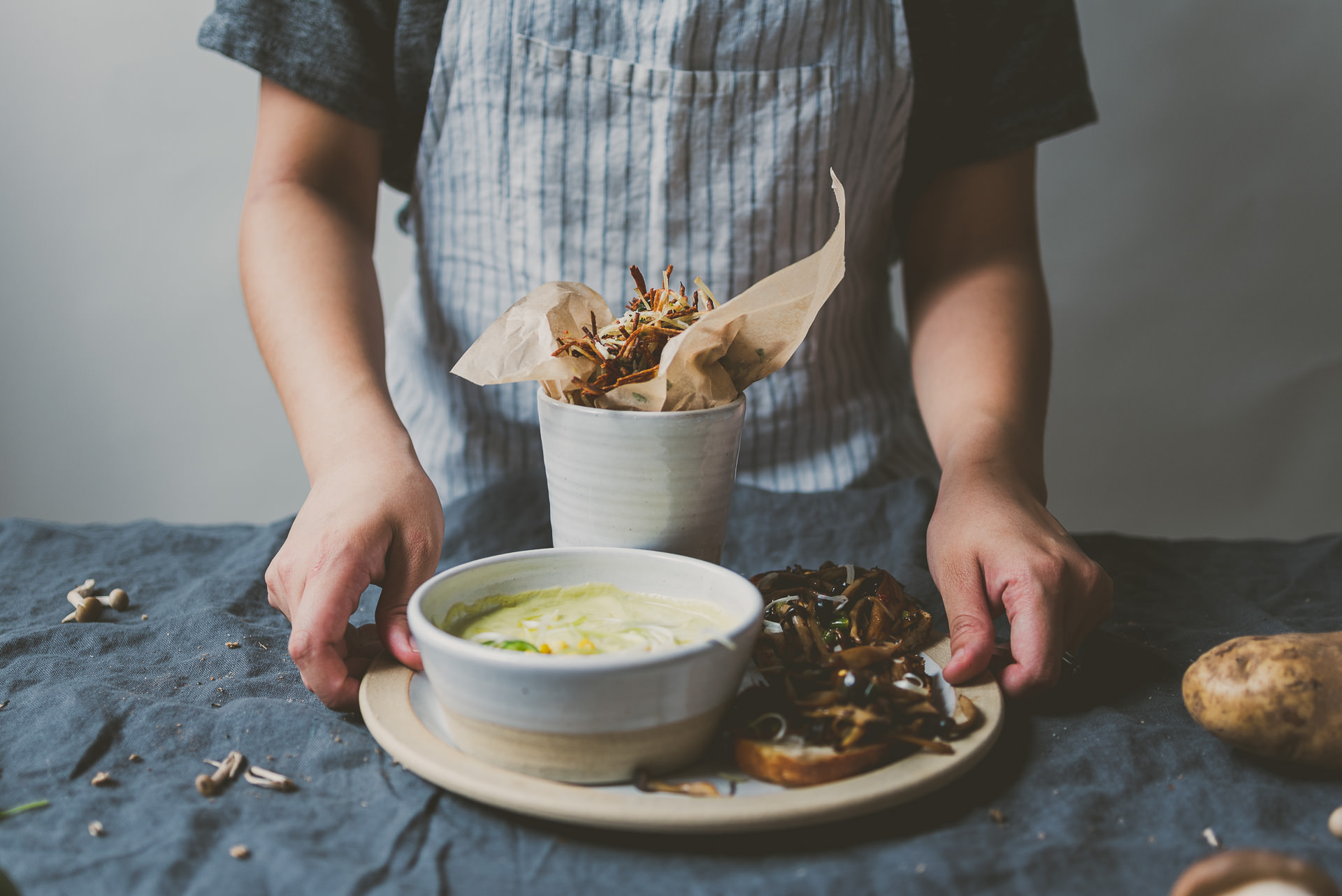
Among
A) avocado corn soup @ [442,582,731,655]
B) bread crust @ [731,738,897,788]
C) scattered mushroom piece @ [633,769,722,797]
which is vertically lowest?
scattered mushroom piece @ [633,769,722,797]

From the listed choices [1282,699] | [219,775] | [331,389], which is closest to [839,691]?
[1282,699]

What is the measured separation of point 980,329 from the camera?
1.21 meters

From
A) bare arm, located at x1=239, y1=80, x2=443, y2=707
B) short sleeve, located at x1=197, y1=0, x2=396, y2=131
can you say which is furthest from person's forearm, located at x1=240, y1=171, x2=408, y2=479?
short sleeve, located at x1=197, y1=0, x2=396, y2=131

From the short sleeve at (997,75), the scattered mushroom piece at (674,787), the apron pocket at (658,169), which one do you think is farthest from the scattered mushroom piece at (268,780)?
the short sleeve at (997,75)

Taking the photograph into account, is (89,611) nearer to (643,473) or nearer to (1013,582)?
(643,473)

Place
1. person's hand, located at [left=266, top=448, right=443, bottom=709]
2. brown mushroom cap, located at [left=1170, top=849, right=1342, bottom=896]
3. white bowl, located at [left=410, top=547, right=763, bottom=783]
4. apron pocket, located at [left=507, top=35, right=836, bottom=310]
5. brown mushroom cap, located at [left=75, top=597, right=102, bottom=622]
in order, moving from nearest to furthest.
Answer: brown mushroom cap, located at [left=1170, top=849, right=1342, bottom=896] < white bowl, located at [left=410, top=547, right=763, bottom=783] < person's hand, located at [left=266, top=448, right=443, bottom=709] < brown mushroom cap, located at [left=75, top=597, right=102, bottom=622] < apron pocket, located at [left=507, top=35, right=836, bottom=310]

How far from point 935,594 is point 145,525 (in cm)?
Answer: 96

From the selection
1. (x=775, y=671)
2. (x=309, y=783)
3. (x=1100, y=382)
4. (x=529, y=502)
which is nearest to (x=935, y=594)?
(x=775, y=671)

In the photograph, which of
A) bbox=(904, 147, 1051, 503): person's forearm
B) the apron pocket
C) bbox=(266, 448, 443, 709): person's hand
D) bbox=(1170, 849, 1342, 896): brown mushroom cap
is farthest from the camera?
the apron pocket

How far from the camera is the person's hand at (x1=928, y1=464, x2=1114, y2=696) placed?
749 millimetres

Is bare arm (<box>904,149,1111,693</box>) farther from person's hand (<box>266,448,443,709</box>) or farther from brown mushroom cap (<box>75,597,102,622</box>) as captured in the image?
brown mushroom cap (<box>75,597,102,622</box>)

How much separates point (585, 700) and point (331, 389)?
54cm

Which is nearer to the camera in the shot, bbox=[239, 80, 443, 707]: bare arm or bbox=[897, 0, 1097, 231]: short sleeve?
bbox=[239, 80, 443, 707]: bare arm

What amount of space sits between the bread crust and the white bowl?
1.4 inches
